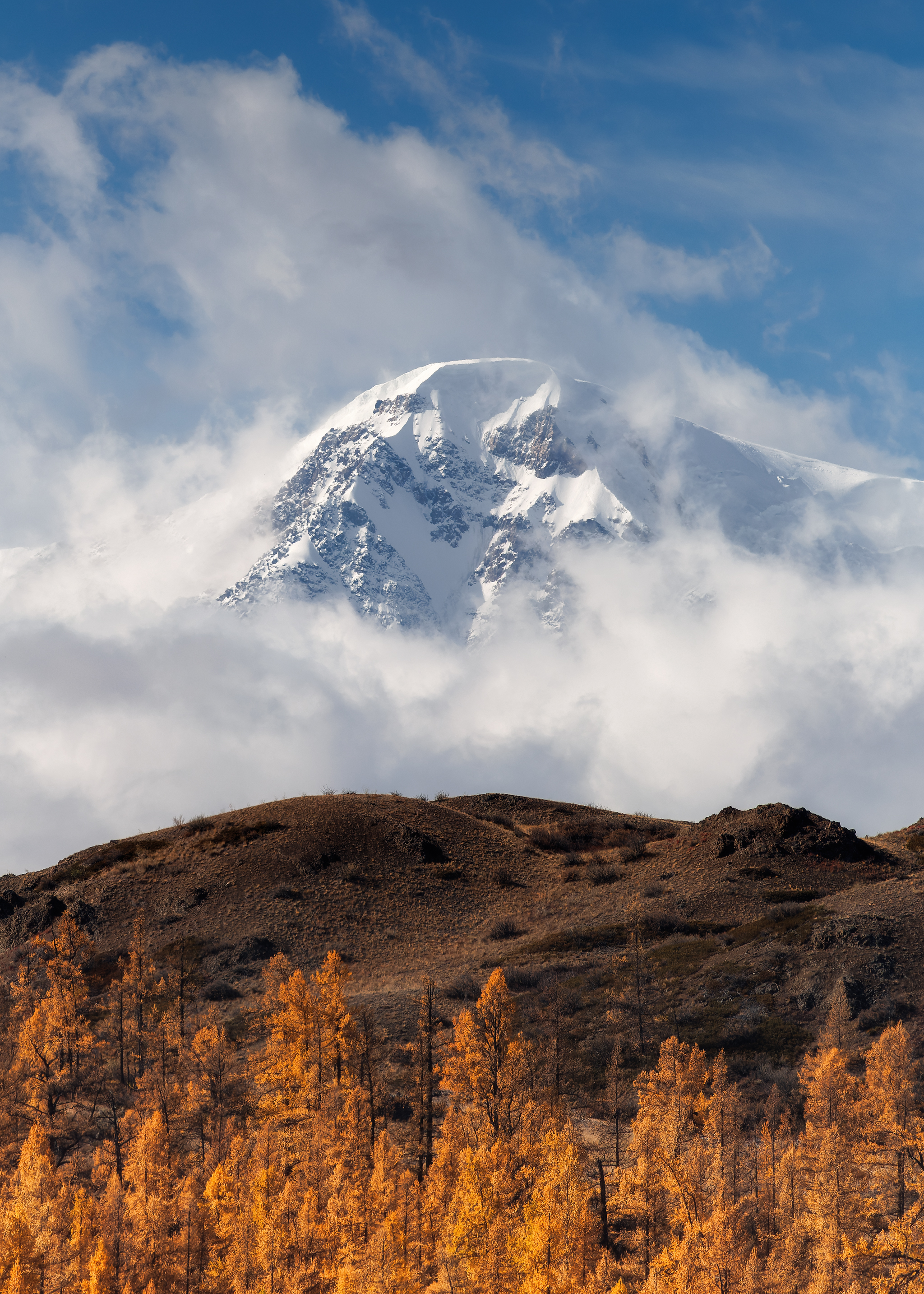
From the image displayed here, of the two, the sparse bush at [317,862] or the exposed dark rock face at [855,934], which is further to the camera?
the sparse bush at [317,862]

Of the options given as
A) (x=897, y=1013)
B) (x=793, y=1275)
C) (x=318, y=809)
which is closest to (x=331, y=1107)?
(x=793, y=1275)

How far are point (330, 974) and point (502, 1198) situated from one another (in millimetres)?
21678

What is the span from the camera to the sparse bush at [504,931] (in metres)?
87.9

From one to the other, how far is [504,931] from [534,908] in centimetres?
809

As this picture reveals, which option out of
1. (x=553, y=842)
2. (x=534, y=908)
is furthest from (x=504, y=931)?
(x=553, y=842)

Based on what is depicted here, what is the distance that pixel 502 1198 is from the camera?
3750 centimetres

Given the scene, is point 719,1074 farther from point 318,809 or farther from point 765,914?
point 318,809

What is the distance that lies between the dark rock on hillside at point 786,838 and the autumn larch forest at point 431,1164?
42393mm

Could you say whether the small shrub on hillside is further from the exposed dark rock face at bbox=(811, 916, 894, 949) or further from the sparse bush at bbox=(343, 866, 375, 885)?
the exposed dark rock face at bbox=(811, 916, 894, 949)

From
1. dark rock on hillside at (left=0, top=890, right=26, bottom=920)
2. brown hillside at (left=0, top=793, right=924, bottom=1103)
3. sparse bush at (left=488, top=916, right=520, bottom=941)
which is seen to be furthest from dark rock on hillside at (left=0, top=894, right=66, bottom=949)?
sparse bush at (left=488, top=916, right=520, bottom=941)

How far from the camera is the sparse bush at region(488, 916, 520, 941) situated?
87875mm

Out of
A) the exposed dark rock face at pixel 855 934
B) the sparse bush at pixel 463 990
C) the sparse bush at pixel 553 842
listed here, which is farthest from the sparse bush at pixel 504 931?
the exposed dark rock face at pixel 855 934

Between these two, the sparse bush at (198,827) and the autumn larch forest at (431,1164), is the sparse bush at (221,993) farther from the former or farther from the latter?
the sparse bush at (198,827)

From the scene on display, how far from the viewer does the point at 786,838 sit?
4067 inches
